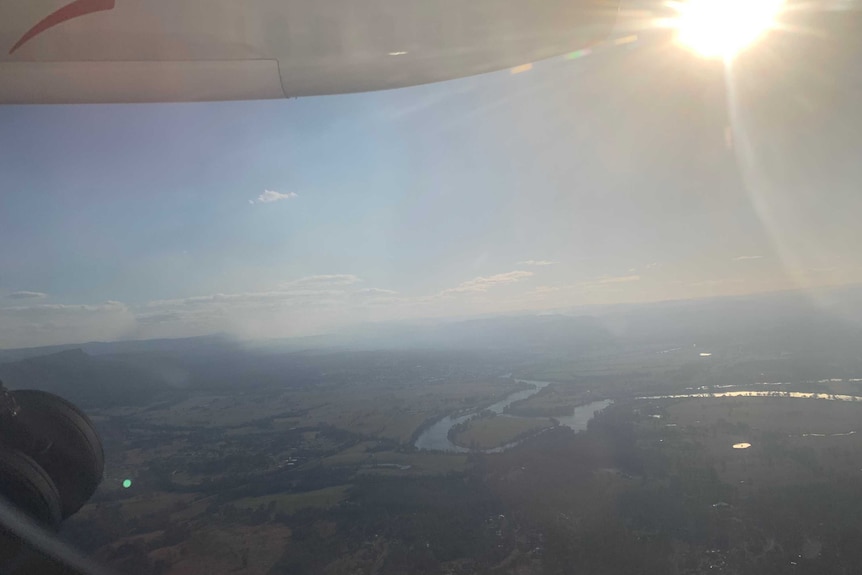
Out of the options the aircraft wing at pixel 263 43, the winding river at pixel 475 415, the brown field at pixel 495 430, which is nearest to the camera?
the aircraft wing at pixel 263 43

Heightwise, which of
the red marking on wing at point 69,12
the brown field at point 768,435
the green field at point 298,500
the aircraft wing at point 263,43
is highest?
the red marking on wing at point 69,12

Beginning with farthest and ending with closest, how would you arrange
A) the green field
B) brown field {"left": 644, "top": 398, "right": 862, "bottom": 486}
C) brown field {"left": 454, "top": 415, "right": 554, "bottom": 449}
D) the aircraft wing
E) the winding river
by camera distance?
1. brown field {"left": 454, "top": 415, "right": 554, "bottom": 449}
2. the winding river
3. brown field {"left": 644, "top": 398, "right": 862, "bottom": 486}
4. the green field
5. the aircraft wing

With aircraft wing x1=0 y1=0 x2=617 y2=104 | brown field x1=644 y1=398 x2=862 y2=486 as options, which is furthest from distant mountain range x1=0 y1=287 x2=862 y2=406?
aircraft wing x1=0 y1=0 x2=617 y2=104

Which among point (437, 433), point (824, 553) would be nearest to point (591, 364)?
point (437, 433)

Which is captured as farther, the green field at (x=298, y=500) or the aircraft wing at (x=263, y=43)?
the green field at (x=298, y=500)

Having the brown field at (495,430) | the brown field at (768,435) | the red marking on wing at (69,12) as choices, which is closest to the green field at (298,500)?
the brown field at (495,430)

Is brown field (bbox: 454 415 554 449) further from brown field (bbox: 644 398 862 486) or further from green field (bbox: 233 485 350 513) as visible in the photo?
green field (bbox: 233 485 350 513)

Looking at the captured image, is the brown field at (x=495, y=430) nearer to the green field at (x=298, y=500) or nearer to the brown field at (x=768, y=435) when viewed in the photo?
the brown field at (x=768, y=435)
